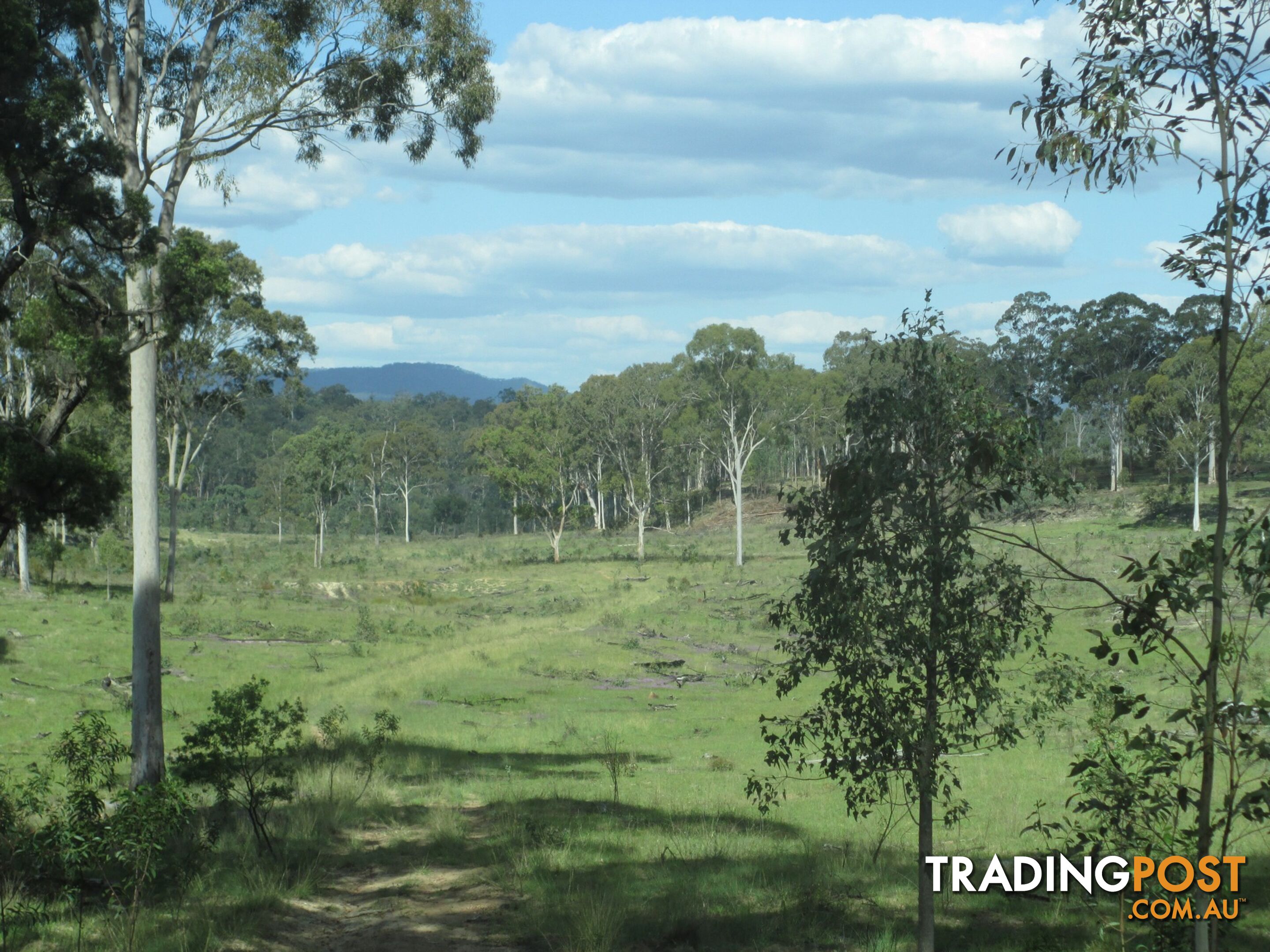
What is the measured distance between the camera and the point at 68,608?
31.8 metres

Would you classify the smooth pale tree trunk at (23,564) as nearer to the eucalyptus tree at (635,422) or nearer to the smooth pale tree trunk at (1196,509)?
the eucalyptus tree at (635,422)

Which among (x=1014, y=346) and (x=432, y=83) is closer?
(x=432, y=83)

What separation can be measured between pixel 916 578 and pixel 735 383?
5326cm

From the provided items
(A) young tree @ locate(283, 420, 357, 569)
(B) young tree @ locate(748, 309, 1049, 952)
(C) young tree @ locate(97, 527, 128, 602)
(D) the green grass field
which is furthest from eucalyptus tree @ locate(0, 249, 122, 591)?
(A) young tree @ locate(283, 420, 357, 569)

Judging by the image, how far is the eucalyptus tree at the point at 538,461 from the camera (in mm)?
64750

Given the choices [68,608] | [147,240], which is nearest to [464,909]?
[147,240]

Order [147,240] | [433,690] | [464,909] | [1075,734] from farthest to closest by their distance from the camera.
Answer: [433,690]
[1075,734]
[147,240]
[464,909]

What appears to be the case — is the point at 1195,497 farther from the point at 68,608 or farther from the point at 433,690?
the point at 68,608

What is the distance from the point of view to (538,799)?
14453 mm

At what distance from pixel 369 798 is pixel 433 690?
11020 mm

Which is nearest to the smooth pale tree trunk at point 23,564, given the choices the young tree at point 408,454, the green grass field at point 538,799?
the green grass field at point 538,799

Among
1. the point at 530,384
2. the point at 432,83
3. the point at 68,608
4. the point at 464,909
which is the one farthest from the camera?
the point at 530,384

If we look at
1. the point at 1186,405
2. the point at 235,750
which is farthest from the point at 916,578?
the point at 1186,405

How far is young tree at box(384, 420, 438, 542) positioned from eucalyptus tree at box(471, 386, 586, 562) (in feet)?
56.3
